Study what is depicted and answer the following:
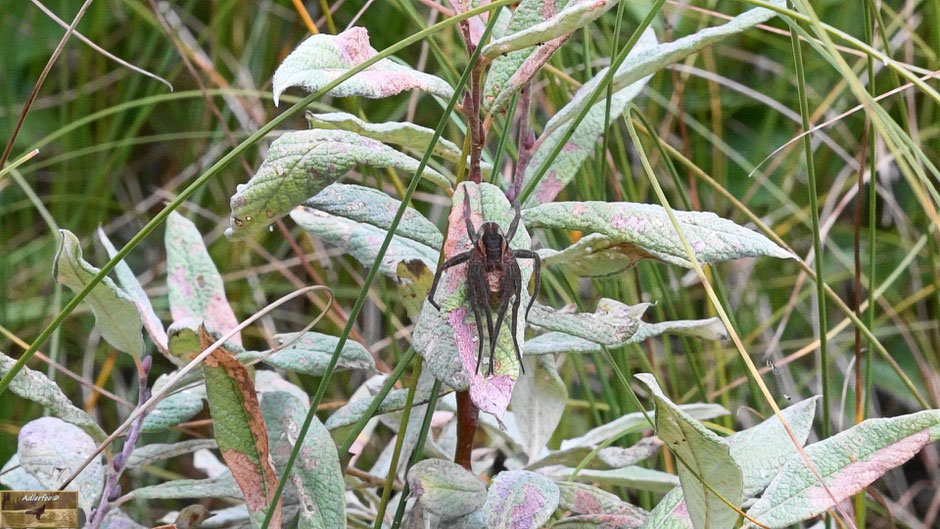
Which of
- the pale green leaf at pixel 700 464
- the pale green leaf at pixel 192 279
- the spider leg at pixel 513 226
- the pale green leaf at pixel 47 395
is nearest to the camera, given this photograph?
the pale green leaf at pixel 700 464

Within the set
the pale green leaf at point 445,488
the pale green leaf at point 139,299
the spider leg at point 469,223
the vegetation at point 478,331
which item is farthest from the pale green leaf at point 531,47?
the pale green leaf at point 139,299

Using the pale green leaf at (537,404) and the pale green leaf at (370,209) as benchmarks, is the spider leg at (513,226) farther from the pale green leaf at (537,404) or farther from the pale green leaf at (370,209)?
the pale green leaf at (537,404)

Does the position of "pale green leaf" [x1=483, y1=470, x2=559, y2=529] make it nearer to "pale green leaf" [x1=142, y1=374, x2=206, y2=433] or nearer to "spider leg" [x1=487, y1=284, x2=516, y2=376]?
"spider leg" [x1=487, y1=284, x2=516, y2=376]

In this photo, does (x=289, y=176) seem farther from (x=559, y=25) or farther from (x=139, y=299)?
(x=139, y=299)

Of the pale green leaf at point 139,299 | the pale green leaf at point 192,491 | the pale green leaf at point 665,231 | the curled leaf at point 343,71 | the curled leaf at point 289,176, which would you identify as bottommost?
the pale green leaf at point 192,491

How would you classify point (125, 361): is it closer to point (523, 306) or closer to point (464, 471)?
point (464, 471)

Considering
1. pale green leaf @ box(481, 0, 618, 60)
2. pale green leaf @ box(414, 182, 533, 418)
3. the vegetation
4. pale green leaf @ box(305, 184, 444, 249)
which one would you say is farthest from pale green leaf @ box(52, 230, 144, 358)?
pale green leaf @ box(481, 0, 618, 60)

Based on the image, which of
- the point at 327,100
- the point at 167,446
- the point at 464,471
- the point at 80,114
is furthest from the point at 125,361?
the point at 464,471
